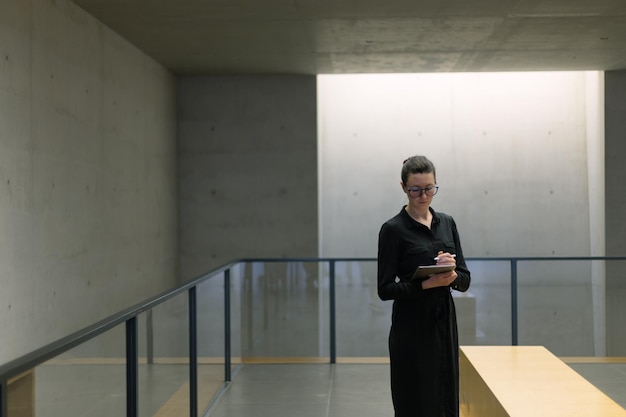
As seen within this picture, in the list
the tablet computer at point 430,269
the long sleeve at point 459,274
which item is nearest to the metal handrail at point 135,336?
the tablet computer at point 430,269

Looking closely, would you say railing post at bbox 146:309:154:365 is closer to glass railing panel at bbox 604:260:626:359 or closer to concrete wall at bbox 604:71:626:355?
glass railing panel at bbox 604:260:626:359

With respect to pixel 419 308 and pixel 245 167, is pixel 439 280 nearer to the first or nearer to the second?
pixel 419 308

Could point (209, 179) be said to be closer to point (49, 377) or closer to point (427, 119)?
point (427, 119)

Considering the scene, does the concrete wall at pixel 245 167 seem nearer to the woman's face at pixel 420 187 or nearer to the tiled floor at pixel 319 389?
the tiled floor at pixel 319 389

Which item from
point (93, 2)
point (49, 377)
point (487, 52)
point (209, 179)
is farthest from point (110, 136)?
point (49, 377)

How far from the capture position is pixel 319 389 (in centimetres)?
603

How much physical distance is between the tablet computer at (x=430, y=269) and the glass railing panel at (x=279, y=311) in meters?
3.76

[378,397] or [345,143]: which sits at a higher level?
[345,143]

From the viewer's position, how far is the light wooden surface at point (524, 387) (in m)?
3.34

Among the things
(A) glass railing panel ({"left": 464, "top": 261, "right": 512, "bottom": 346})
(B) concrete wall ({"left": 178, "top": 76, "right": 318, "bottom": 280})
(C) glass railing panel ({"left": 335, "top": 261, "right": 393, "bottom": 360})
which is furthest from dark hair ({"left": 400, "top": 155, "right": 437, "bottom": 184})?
(B) concrete wall ({"left": 178, "top": 76, "right": 318, "bottom": 280})

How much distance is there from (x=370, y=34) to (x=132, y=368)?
4.65 meters

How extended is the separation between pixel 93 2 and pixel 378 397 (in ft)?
11.7

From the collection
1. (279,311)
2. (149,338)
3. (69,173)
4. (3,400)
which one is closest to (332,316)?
(279,311)

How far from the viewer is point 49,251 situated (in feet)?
17.3
